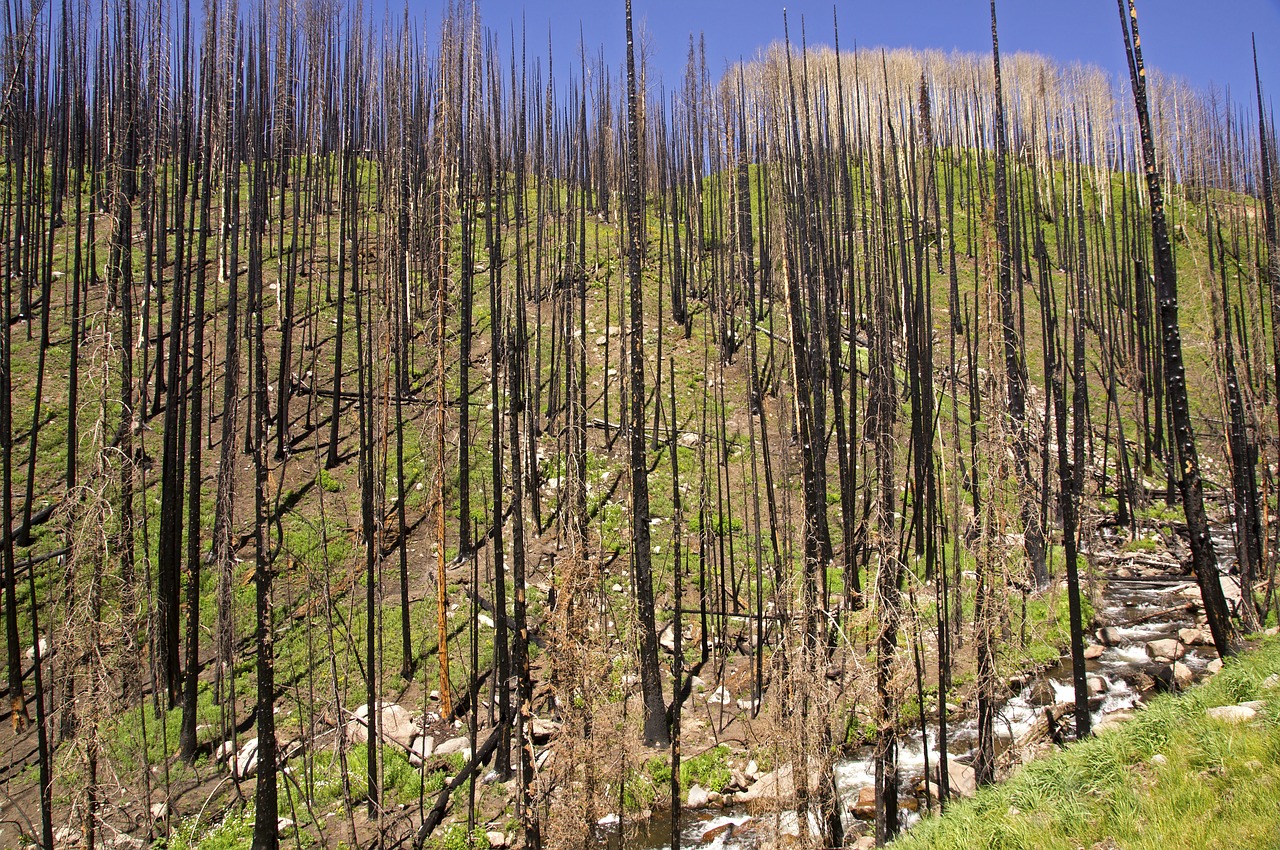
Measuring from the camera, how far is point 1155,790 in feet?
20.1

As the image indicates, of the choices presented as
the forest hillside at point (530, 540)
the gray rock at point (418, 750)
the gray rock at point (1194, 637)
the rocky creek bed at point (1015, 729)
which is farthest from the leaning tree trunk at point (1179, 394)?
the gray rock at point (418, 750)

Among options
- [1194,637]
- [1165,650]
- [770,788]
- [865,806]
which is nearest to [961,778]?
[865,806]

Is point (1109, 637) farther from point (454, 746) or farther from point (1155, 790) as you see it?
point (454, 746)

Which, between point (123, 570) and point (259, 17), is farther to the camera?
point (259, 17)

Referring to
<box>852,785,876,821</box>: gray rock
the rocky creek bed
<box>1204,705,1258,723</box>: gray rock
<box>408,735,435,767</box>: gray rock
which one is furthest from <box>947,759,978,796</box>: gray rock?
<box>408,735,435,767</box>: gray rock

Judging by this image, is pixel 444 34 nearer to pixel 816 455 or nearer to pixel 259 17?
pixel 259 17

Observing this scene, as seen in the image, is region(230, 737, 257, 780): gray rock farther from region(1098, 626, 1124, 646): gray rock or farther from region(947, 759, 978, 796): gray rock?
region(1098, 626, 1124, 646): gray rock

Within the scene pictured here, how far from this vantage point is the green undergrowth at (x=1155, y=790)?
17.4ft

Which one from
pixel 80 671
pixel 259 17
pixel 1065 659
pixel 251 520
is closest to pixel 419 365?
pixel 251 520

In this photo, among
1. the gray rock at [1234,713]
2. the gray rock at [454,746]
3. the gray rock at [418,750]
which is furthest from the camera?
the gray rock at [454,746]

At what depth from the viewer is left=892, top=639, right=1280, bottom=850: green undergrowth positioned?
5301 millimetres

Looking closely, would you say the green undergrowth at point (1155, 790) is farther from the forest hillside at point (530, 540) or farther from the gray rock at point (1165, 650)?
the gray rock at point (1165, 650)

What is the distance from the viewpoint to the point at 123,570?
388 inches

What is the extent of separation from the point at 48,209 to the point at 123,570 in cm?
3204
